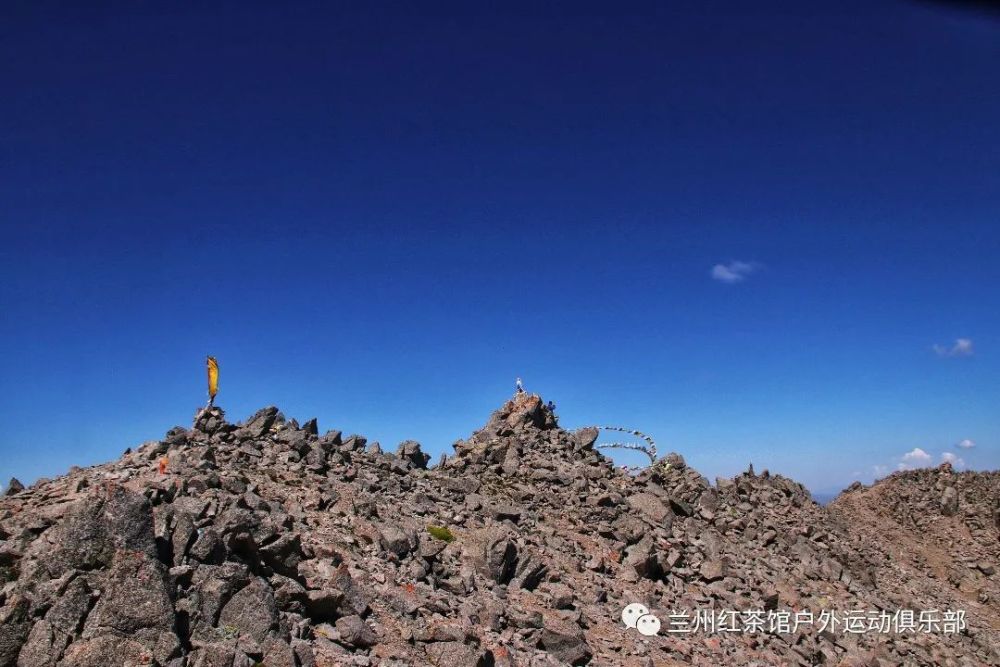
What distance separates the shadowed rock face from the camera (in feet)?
42.7

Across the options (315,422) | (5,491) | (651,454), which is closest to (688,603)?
(651,454)

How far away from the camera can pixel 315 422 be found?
95.7 ft

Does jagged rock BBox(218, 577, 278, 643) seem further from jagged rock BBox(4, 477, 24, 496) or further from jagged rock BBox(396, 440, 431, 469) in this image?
jagged rock BBox(396, 440, 431, 469)

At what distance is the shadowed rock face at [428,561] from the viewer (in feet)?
42.7

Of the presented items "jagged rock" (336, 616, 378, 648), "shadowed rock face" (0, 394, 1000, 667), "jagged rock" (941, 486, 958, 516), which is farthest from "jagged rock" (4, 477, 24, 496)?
"jagged rock" (941, 486, 958, 516)

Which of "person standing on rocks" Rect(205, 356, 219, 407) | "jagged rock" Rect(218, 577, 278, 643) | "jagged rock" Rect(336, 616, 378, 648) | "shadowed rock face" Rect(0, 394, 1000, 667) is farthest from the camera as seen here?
"person standing on rocks" Rect(205, 356, 219, 407)

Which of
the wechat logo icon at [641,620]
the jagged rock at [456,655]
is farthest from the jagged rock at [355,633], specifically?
the wechat logo icon at [641,620]

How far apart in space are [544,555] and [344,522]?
8487 millimetres

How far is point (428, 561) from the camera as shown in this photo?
2103 cm

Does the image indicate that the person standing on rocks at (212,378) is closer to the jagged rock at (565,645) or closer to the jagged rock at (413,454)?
the jagged rock at (413,454)

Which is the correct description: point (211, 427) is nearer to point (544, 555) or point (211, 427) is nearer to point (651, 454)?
point (544, 555)

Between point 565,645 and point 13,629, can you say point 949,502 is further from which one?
point 13,629

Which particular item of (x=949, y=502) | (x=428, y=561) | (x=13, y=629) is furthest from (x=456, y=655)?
(x=949, y=502)

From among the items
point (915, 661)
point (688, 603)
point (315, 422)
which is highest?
point (315, 422)
